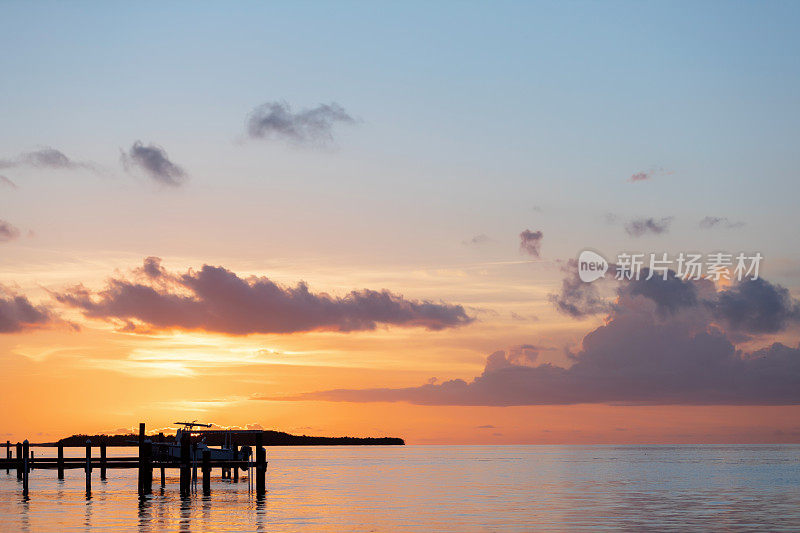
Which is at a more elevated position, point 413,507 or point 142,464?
point 142,464

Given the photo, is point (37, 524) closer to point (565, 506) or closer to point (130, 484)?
point (565, 506)

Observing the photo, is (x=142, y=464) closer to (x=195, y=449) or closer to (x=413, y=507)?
(x=195, y=449)

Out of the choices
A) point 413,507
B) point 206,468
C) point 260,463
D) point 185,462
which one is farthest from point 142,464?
point 413,507

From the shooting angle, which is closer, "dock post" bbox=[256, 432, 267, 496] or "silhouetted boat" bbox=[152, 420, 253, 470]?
"dock post" bbox=[256, 432, 267, 496]

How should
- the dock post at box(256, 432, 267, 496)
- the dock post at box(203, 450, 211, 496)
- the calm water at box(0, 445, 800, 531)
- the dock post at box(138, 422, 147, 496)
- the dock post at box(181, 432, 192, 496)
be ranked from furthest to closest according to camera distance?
the dock post at box(181, 432, 192, 496), the dock post at box(256, 432, 267, 496), the dock post at box(203, 450, 211, 496), the dock post at box(138, 422, 147, 496), the calm water at box(0, 445, 800, 531)

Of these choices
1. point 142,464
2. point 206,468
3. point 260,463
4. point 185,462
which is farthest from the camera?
point 185,462

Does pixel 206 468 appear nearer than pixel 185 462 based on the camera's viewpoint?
Yes

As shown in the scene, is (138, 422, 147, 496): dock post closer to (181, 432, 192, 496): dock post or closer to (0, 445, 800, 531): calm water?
(0, 445, 800, 531): calm water

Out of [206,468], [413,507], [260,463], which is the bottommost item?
[413,507]

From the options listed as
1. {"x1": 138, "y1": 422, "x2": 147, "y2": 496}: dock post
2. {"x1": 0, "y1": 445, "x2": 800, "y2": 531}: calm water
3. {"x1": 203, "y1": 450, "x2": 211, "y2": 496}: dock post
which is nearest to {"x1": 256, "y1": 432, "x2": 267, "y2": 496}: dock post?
{"x1": 0, "y1": 445, "x2": 800, "y2": 531}: calm water

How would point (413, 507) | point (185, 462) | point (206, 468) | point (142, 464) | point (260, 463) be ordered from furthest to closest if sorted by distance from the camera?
point (185, 462) → point (260, 463) → point (142, 464) → point (206, 468) → point (413, 507)

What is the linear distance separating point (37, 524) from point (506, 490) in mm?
Answer: 44849

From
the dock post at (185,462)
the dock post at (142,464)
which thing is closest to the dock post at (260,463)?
the dock post at (185,462)

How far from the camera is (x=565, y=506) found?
6694cm
